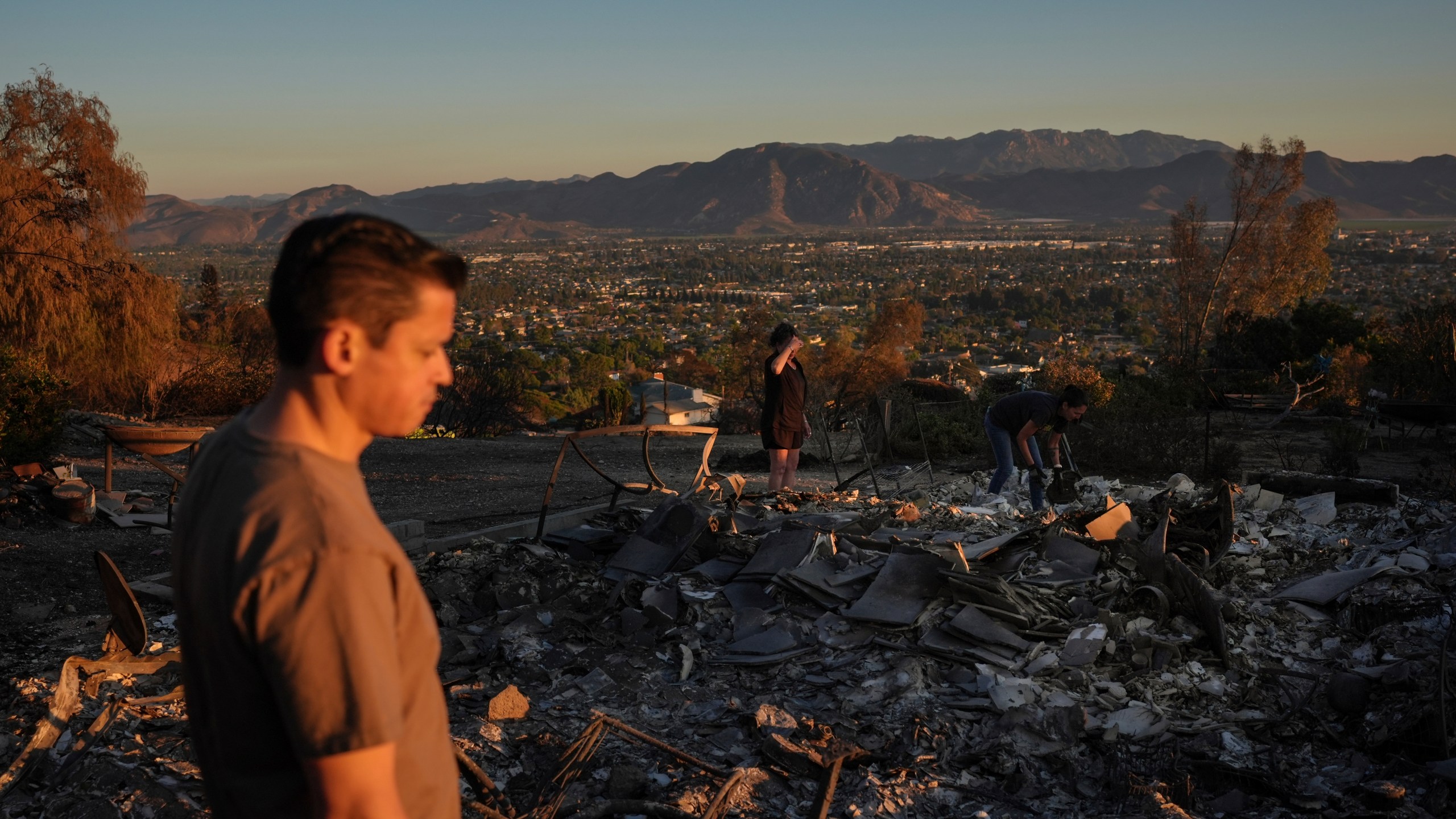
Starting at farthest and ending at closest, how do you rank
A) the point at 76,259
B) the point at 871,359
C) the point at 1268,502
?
1. the point at 871,359
2. the point at 76,259
3. the point at 1268,502

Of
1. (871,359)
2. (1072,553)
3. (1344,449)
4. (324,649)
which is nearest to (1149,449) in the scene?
(1344,449)

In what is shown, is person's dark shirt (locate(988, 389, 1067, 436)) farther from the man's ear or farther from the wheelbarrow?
the man's ear

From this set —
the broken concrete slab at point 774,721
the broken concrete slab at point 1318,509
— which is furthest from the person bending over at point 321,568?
the broken concrete slab at point 1318,509

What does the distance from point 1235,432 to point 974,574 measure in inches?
414

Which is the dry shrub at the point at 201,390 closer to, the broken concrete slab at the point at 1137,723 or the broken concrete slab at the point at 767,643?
the broken concrete slab at the point at 767,643

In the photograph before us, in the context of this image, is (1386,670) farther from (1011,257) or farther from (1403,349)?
(1011,257)

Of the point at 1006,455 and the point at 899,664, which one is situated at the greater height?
the point at 1006,455

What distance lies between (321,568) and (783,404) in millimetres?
6885

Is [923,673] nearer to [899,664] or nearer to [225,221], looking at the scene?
[899,664]

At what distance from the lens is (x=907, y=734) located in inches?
172

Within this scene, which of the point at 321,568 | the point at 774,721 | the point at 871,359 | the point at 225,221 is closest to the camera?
the point at 321,568

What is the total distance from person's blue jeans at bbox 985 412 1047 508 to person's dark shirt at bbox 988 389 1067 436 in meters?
0.07

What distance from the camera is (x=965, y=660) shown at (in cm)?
500

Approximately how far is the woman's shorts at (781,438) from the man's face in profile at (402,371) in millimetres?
6756
